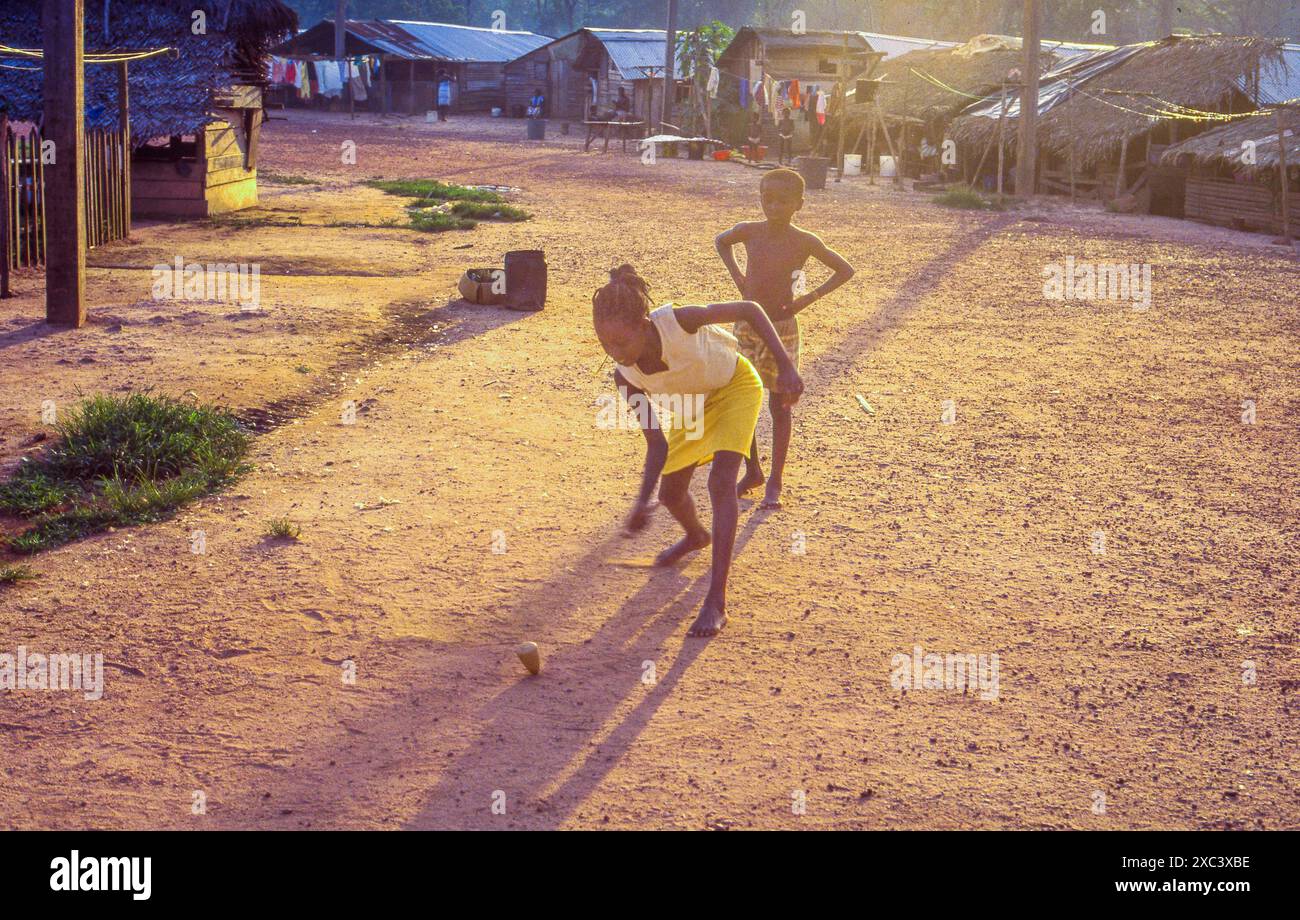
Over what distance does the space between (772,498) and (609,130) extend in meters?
34.9

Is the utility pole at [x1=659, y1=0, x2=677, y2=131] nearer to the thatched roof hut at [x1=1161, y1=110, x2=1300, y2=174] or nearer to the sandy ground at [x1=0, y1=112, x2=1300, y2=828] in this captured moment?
the thatched roof hut at [x1=1161, y1=110, x2=1300, y2=174]

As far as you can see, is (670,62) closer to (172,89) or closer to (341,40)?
(341,40)

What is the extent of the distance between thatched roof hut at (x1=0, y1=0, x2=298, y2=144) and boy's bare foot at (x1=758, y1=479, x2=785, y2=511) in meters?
12.1

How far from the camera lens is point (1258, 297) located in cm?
1364

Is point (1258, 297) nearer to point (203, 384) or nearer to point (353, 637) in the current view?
point (203, 384)

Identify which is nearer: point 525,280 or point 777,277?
point 777,277

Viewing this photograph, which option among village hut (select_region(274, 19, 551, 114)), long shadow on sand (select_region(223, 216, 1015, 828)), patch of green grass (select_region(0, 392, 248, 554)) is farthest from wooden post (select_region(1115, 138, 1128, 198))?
village hut (select_region(274, 19, 551, 114))

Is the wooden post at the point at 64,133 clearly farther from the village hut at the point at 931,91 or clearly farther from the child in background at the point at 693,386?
the village hut at the point at 931,91

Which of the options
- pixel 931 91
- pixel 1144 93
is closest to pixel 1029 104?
pixel 1144 93

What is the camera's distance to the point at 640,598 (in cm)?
521
